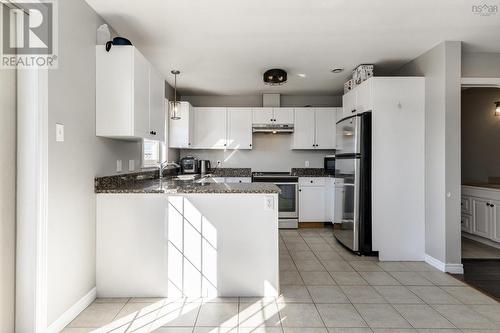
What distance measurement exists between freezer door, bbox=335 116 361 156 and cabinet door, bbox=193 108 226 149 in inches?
84.1

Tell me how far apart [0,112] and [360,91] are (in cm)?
350

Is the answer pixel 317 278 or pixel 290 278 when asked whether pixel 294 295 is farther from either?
pixel 317 278

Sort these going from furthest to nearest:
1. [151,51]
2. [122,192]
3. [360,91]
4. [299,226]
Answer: [299,226]
[360,91]
[151,51]
[122,192]

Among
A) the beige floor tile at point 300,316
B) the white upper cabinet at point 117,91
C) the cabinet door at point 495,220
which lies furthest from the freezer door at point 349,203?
the white upper cabinet at point 117,91

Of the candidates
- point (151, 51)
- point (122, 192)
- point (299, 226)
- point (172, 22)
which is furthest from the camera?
point (299, 226)

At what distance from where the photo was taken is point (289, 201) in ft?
16.0

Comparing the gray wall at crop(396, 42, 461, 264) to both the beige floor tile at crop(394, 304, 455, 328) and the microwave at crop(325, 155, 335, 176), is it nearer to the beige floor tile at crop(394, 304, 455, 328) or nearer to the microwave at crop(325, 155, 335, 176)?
the beige floor tile at crop(394, 304, 455, 328)

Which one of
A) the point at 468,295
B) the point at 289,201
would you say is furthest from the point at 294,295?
the point at 289,201

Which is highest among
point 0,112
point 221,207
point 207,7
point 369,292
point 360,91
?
point 207,7

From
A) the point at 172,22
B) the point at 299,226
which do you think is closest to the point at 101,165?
the point at 172,22

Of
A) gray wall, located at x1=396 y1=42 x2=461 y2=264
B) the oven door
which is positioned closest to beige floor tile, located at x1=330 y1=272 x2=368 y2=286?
gray wall, located at x1=396 y1=42 x2=461 y2=264

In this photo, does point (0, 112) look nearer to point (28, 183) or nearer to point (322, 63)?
point (28, 183)

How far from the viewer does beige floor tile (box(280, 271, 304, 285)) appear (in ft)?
8.74

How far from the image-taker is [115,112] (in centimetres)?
235
